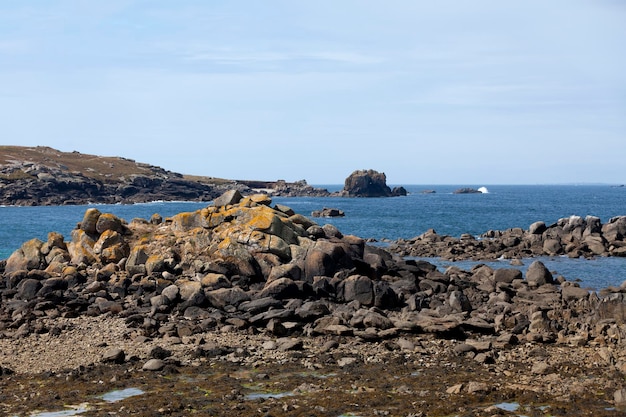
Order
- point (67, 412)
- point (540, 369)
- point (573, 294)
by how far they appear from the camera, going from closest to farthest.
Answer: point (67, 412) < point (540, 369) < point (573, 294)

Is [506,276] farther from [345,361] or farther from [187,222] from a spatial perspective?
[345,361]

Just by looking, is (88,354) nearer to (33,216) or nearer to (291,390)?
(291,390)

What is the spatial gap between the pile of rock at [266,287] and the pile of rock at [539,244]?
18412 millimetres

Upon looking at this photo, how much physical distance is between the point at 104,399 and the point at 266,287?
17077 mm

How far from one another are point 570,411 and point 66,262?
3613 centimetres

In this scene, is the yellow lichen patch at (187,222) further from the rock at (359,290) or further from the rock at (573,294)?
the rock at (573,294)

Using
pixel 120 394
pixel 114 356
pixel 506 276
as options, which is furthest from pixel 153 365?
pixel 506 276

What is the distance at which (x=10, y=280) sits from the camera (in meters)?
41.8

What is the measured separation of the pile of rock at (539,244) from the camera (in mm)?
64938

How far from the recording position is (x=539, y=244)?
69.0 meters

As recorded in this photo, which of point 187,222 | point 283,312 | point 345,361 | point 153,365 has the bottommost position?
point 153,365

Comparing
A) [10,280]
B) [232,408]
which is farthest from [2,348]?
[10,280]

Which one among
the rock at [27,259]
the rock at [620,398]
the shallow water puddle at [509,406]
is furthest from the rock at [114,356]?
the rock at [27,259]

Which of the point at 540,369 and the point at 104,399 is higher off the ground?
the point at 540,369
